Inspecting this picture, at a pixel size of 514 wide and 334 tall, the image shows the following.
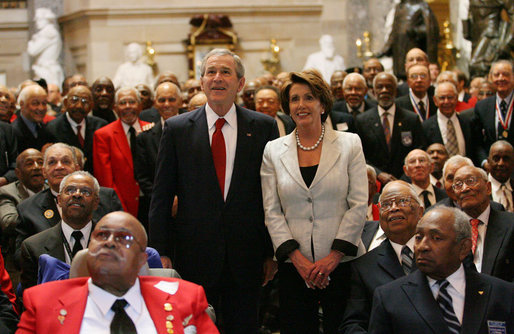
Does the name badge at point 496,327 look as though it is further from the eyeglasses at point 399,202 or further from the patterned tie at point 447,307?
the eyeglasses at point 399,202

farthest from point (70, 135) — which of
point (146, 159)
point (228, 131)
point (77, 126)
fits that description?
point (228, 131)

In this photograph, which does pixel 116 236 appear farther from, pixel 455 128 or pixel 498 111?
pixel 498 111

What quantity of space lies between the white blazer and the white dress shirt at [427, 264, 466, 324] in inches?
23.6

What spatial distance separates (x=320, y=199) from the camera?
416 centimetres

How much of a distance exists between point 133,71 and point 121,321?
11100 millimetres

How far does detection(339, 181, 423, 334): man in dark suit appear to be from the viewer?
3938 millimetres

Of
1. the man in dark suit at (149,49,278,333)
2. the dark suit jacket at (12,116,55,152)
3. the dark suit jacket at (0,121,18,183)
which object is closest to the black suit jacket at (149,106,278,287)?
the man in dark suit at (149,49,278,333)

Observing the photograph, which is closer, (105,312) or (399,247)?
(105,312)

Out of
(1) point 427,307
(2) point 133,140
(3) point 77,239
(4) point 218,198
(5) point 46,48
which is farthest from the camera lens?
(5) point 46,48

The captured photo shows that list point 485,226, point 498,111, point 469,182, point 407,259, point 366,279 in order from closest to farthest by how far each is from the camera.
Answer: point 366,279
point 407,259
point 485,226
point 469,182
point 498,111

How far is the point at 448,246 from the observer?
142 inches

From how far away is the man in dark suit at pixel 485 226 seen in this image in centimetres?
468

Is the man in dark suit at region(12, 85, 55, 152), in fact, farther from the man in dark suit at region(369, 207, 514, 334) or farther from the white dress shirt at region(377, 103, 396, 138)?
the man in dark suit at region(369, 207, 514, 334)

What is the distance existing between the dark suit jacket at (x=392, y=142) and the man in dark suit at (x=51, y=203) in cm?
263
